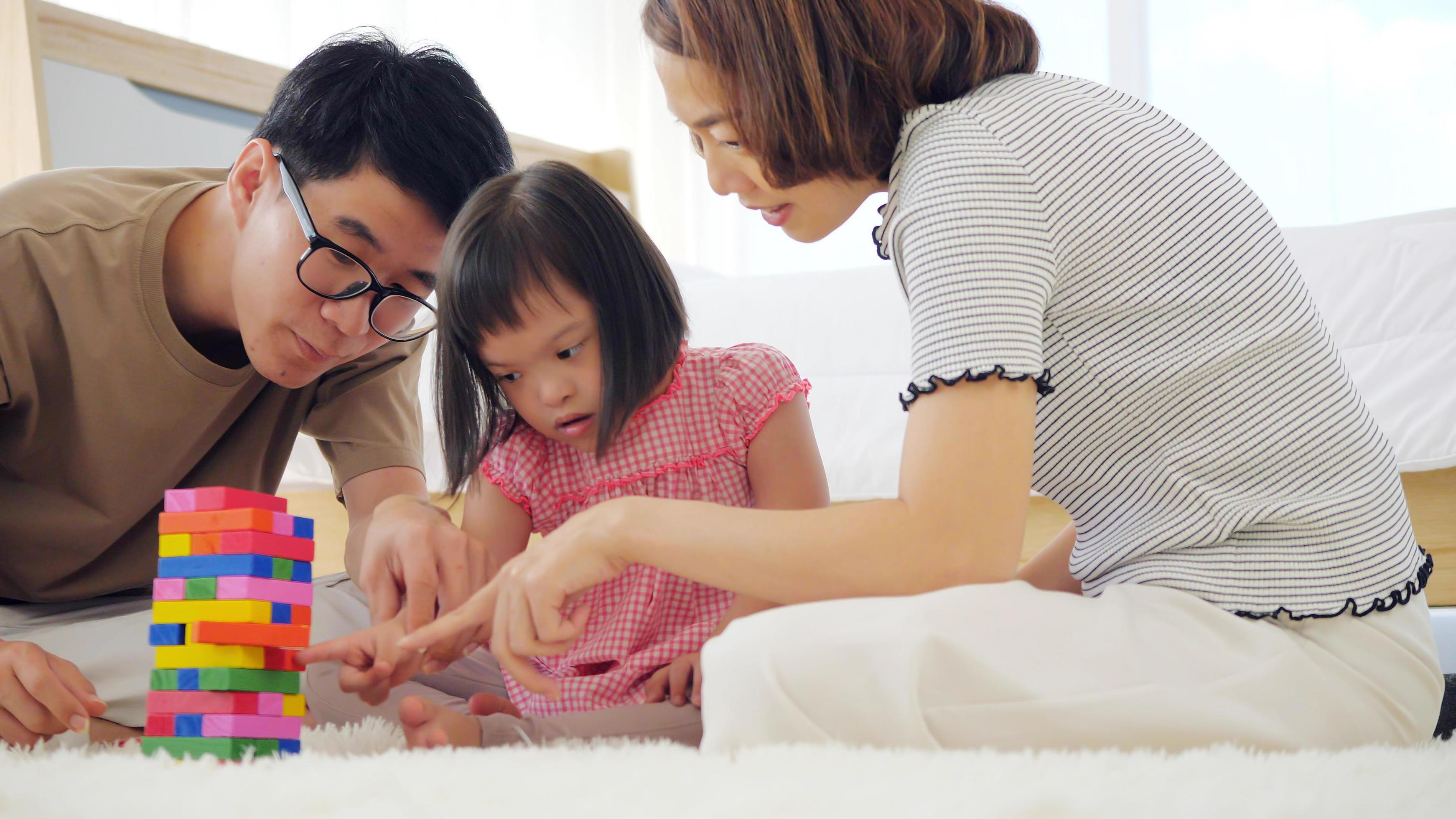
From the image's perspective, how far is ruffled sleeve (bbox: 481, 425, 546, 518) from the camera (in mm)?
1258

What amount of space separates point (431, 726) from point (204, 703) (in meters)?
0.20

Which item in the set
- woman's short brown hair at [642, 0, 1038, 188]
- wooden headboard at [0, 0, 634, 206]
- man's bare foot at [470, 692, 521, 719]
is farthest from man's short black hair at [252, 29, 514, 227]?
wooden headboard at [0, 0, 634, 206]

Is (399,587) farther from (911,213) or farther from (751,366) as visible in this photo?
(911,213)

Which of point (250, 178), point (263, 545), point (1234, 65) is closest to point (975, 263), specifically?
point (263, 545)

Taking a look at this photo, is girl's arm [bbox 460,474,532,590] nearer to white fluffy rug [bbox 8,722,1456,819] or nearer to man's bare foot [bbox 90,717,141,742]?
man's bare foot [bbox 90,717,141,742]

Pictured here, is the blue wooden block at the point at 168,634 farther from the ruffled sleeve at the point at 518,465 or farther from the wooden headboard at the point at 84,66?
the wooden headboard at the point at 84,66

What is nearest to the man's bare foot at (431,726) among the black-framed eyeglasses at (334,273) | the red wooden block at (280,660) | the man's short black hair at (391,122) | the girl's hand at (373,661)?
the girl's hand at (373,661)

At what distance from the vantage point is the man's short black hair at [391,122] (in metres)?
1.16

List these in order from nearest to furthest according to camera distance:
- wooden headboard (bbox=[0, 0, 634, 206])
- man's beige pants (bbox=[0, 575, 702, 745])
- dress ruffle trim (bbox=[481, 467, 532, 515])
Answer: man's beige pants (bbox=[0, 575, 702, 745]), dress ruffle trim (bbox=[481, 467, 532, 515]), wooden headboard (bbox=[0, 0, 634, 206])

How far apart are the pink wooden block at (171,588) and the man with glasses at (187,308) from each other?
11.0 inches

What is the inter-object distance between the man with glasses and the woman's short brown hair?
17.0 inches

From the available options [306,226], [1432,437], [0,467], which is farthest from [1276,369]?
[0,467]

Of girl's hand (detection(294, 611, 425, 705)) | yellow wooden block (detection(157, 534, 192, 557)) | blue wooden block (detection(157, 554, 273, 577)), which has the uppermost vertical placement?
yellow wooden block (detection(157, 534, 192, 557))

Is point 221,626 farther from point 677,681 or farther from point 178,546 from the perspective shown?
point 677,681
